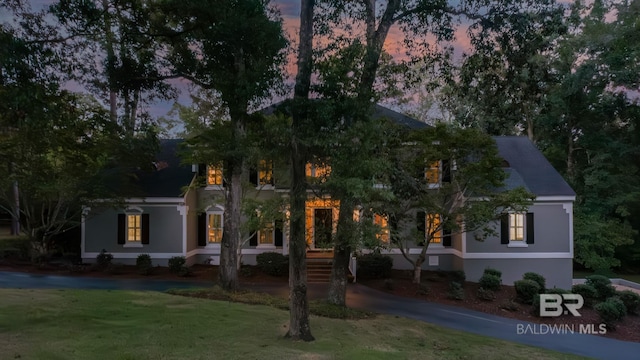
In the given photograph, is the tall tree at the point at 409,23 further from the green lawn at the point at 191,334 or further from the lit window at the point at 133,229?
the lit window at the point at 133,229

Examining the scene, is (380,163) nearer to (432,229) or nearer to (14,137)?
(432,229)

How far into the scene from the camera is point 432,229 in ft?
53.8

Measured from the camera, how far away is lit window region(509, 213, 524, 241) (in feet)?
60.9

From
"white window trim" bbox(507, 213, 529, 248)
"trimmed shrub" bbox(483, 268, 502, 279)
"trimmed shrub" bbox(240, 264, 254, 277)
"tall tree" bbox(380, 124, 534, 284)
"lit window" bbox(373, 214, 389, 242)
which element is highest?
"tall tree" bbox(380, 124, 534, 284)

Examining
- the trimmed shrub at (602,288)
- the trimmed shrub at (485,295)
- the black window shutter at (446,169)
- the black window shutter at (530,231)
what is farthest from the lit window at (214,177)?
the trimmed shrub at (602,288)

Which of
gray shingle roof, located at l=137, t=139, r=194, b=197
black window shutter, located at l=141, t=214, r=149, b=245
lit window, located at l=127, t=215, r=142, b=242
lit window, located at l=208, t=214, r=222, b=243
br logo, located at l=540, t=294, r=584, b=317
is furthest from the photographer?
lit window, located at l=208, t=214, r=222, b=243

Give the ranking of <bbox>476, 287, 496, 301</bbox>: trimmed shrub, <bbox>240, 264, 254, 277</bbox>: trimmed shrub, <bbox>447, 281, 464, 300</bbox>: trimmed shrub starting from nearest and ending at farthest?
<bbox>447, 281, 464, 300</bbox>: trimmed shrub → <bbox>476, 287, 496, 301</bbox>: trimmed shrub → <bbox>240, 264, 254, 277</bbox>: trimmed shrub

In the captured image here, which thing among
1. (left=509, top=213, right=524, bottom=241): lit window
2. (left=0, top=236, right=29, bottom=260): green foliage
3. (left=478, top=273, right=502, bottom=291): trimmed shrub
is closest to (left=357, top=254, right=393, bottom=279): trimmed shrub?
(left=478, top=273, right=502, bottom=291): trimmed shrub

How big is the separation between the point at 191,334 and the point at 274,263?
991 centimetres

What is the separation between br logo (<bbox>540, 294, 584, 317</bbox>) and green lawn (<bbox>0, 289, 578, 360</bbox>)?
491 cm

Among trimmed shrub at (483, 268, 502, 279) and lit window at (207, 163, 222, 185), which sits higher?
lit window at (207, 163, 222, 185)

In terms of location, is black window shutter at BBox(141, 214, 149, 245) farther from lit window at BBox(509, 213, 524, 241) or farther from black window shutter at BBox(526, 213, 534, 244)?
black window shutter at BBox(526, 213, 534, 244)

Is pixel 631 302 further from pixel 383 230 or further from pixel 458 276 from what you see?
pixel 383 230

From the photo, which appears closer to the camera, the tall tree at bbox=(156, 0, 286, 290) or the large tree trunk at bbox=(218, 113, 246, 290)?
the tall tree at bbox=(156, 0, 286, 290)
